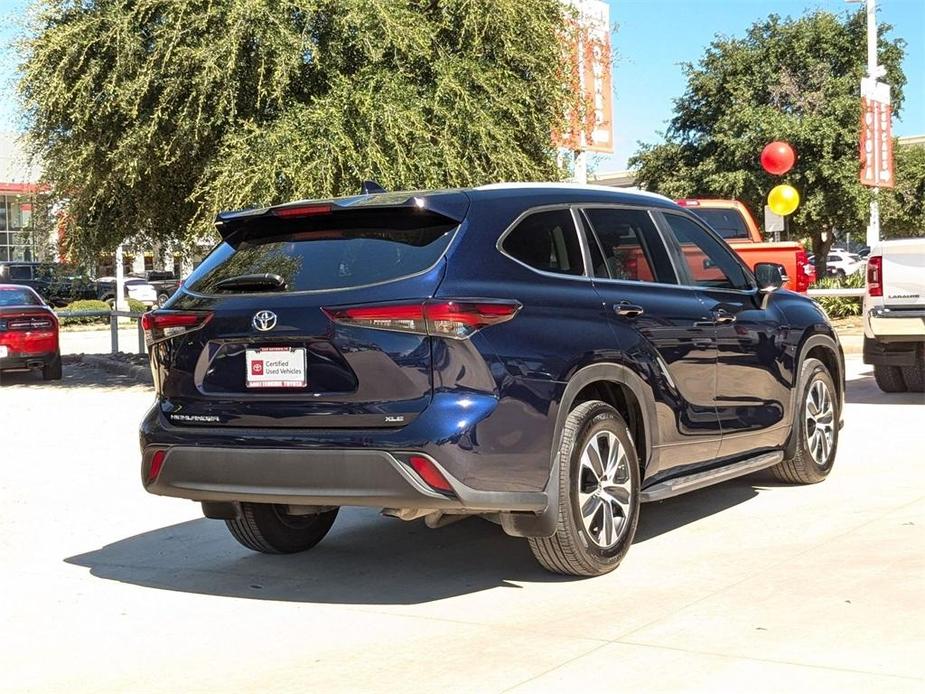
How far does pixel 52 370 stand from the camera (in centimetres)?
1983

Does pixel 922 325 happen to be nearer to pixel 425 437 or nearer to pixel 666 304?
pixel 666 304

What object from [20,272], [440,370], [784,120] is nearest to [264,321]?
[440,370]

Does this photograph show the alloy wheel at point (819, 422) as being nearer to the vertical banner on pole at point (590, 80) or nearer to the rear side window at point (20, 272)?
the vertical banner on pole at point (590, 80)

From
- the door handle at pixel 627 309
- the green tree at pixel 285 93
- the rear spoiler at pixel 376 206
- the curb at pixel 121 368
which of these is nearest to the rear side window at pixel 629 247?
the door handle at pixel 627 309

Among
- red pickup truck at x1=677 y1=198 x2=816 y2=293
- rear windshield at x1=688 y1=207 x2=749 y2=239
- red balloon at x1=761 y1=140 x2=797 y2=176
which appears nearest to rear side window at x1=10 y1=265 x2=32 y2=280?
red balloon at x1=761 y1=140 x2=797 y2=176

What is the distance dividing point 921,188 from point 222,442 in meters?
42.7

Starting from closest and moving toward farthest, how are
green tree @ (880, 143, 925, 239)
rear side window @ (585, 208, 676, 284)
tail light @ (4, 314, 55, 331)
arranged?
rear side window @ (585, 208, 676, 284), tail light @ (4, 314, 55, 331), green tree @ (880, 143, 925, 239)

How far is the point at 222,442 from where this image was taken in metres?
5.71

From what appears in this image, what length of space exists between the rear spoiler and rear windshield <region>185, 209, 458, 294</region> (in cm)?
3

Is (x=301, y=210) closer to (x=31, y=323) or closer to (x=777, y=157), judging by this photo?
(x=31, y=323)

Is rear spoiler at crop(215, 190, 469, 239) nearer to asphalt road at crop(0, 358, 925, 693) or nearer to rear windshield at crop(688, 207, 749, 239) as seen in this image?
asphalt road at crop(0, 358, 925, 693)

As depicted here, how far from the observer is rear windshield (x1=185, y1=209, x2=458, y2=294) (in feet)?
A: 18.2

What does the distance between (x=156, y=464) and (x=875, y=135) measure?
21124 millimetres

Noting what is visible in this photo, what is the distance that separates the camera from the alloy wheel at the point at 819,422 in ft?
26.9
